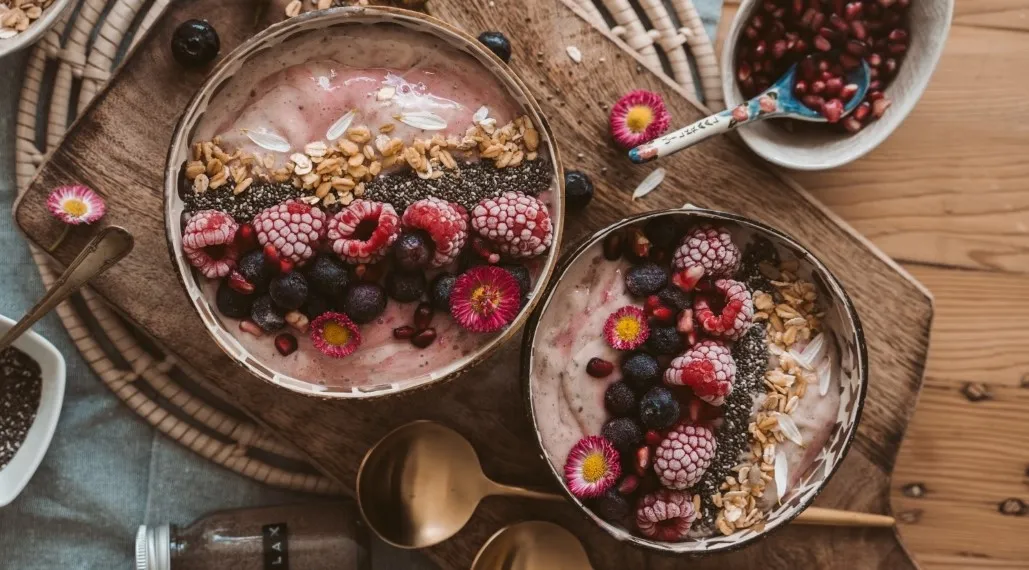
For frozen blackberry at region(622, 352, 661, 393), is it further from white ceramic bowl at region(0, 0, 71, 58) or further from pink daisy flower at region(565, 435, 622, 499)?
white ceramic bowl at region(0, 0, 71, 58)

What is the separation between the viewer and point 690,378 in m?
1.47

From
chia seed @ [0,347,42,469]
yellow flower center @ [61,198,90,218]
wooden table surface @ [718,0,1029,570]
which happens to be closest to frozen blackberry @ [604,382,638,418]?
wooden table surface @ [718,0,1029,570]

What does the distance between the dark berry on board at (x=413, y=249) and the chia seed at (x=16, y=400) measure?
0.85 metres

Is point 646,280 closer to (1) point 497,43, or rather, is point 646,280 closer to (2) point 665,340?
(2) point 665,340

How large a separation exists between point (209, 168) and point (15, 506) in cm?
91

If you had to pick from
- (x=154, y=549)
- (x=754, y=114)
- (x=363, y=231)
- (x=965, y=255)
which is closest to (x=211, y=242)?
(x=363, y=231)

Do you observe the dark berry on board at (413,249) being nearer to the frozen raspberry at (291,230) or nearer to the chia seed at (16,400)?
the frozen raspberry at (291,230)

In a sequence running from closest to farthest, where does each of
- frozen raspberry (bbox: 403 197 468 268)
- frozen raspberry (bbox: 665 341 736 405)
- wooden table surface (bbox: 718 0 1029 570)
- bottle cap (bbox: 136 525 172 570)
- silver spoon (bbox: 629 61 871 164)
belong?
frozen raspberry (bbox: 403 197 468 268) < frozen raspberry (bbox: 665 341 736 405) < silver spoon (bbox: 629 61 871 164) < bottle cap (bbox: 136 525 172 570) < wooden table surface (bbox: 718 0 1029 570)

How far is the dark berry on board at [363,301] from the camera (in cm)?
141

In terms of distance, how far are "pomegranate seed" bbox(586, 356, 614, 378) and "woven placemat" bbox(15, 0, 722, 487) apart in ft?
1.98

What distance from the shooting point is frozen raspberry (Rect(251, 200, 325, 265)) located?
137 cm

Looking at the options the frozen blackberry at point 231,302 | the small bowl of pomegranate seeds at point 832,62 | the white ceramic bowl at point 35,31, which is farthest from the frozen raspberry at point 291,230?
Result: the small bowl of pomegranate seeds at point 832,62

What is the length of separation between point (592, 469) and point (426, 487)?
0.33 metres

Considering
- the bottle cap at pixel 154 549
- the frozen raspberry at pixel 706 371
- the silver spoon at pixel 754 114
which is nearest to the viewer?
the frozen raspberry at pixel 706 371
